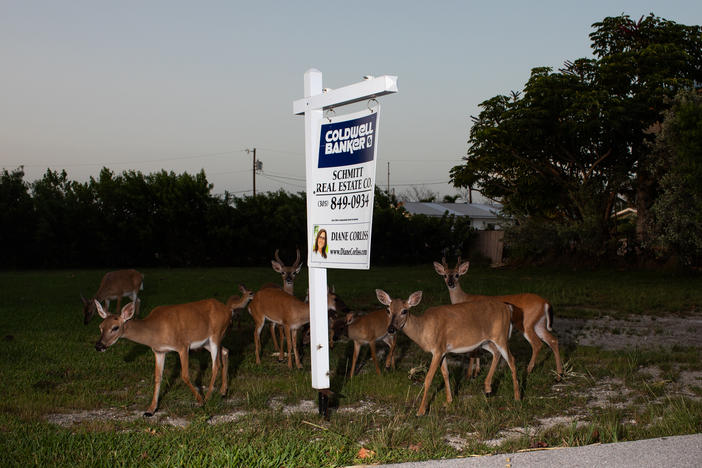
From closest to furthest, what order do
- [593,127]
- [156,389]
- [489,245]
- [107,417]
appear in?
1. [107,417]
2. [156,389]
3. [593,127]
4. [489,245]

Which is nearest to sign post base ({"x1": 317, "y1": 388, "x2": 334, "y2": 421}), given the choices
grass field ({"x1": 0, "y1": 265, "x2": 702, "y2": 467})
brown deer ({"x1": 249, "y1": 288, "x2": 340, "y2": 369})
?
grass field ({"x1": 0, "y1": 265, "x2": 702, "y2": 467})

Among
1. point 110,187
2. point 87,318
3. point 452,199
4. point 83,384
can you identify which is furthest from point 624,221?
point 452,199

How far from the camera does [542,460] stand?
15.5 feet

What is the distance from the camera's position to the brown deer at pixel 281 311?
9.54m

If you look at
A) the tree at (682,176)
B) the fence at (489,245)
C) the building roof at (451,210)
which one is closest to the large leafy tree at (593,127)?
the tree at (682,176)

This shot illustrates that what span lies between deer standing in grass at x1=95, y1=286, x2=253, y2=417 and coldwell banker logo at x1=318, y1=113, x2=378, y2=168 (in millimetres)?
2463

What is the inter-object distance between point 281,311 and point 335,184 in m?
3.82

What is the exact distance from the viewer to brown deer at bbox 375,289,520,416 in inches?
283

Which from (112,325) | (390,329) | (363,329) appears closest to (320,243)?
(390,329)

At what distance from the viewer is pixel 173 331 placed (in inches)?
288

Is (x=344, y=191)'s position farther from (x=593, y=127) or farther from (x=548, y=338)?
(x=593, y=127)

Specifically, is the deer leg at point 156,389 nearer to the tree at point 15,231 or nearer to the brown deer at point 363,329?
the brown deer at point 363,329

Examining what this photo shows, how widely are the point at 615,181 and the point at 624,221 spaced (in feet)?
26.4

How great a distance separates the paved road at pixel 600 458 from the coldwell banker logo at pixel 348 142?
264 cm
